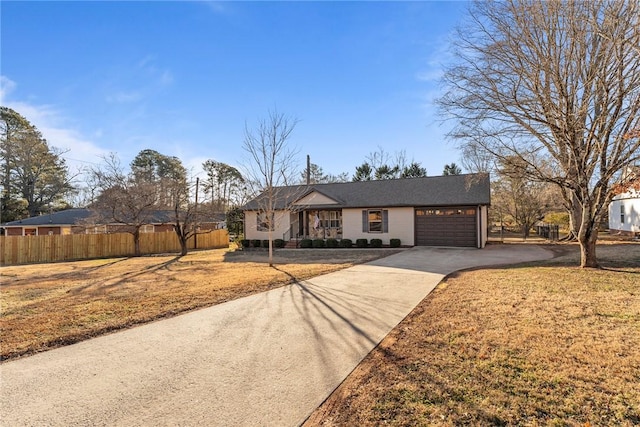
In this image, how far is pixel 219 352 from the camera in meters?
4.23


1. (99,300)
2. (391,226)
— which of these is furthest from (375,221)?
(99,300)

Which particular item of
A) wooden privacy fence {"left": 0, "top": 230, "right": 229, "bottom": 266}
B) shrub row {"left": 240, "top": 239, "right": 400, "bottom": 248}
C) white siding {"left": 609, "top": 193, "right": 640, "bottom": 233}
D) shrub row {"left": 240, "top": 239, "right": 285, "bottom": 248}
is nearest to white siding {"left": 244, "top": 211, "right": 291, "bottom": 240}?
shrub row {"left": 240, "top": 239, "right": 285, "bottom": 248}

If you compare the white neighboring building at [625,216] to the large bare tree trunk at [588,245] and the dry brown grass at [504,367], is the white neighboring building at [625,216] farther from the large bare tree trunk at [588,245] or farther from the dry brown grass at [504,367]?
the dry brown grass at [504,367]

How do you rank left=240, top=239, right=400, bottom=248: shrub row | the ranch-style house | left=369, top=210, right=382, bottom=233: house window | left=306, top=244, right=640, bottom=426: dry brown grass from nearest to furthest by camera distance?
left=306, top=244, right=640, bottom=426: dry brown grass → the ranch-style house → left=240, top=239, right=400, bottom=248: shrub row → left=369, top=210, right=382, bottom=233: house window

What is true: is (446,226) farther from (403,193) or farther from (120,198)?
(120,198)

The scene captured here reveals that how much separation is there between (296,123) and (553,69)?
27.5 feet

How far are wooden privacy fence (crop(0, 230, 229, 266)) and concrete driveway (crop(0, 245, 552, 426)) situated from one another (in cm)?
1849

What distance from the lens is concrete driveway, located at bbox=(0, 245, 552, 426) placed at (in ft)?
9.46

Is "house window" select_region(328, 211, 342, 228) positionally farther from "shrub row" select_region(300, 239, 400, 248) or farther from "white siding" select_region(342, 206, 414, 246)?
"shrub row" select_region(300, 239, 400, 248)

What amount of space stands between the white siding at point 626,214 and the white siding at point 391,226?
43.8 ft

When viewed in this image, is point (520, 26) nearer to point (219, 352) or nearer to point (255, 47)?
point (255, 47)

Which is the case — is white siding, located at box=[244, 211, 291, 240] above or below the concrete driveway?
above

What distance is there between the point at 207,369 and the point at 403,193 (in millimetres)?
18678

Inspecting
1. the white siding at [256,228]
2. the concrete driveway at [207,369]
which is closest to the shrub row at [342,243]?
the white siding at [256,228]
